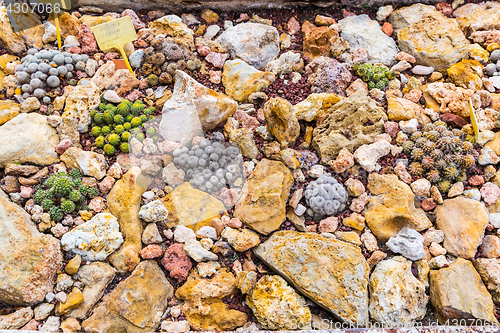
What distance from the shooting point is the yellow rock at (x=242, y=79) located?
4832 mm

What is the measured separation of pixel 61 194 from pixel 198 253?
177cm

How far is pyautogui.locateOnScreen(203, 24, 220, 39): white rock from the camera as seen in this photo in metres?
5.60

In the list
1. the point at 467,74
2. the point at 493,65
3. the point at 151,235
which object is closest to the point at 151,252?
the point at 151,235

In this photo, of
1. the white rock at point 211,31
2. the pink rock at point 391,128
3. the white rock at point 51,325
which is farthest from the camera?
the white rock at point 211,31

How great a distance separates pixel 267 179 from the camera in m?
4.02

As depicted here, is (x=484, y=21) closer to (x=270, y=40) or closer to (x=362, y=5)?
(x=362, y=5)

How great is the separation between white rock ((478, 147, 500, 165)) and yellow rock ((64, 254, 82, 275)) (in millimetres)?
5065

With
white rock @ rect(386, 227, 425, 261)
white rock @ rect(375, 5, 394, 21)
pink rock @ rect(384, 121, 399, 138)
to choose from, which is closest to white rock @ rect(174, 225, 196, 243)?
white rock @ rect(386, 227, 425, 261)

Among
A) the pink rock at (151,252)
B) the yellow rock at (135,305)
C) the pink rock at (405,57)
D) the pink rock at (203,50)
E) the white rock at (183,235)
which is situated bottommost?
the yellow rock at (135,305)

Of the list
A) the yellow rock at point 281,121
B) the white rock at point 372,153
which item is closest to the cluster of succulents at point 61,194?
the yellow rock at point 281,121

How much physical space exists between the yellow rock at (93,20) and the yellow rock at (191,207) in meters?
3.55

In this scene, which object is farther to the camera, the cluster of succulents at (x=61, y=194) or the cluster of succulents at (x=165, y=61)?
the cluster of succulents at (x=165, y=61)

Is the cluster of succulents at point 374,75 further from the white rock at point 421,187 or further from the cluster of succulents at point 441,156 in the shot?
the white rock at point 421,187

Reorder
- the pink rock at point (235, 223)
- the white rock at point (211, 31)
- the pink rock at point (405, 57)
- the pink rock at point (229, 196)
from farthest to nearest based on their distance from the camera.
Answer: the white rock at point (211, 31) → the pink rock at point (405, 57) → the pink rock at point (229, 196) → the pink rock at point (235, 223)
